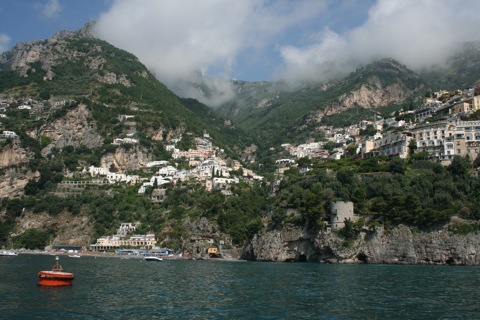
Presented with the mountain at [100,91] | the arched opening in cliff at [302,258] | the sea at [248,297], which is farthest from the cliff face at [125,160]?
the sea at [248,297]

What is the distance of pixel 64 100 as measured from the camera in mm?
151375

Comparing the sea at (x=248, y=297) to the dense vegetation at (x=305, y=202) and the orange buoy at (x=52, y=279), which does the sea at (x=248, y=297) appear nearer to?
the orange buoy at (x=52, y=279)

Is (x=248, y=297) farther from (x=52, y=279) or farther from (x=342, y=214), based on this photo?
(x=342, y=214)

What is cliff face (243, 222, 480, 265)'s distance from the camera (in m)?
61.2

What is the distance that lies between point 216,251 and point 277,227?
16.8 metres

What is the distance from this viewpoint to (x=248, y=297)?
32.0 m

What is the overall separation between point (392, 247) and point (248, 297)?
3871 cm

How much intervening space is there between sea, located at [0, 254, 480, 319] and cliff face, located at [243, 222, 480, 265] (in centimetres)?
1765

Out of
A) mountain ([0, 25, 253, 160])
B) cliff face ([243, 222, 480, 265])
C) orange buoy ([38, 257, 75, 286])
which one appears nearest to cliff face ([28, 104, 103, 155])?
mountain ([0, 25, 253, 160])

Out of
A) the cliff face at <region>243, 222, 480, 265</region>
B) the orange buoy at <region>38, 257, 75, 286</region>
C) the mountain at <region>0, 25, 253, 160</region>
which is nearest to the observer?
the orange buoy at <region>38, 257, 75, 286</region>

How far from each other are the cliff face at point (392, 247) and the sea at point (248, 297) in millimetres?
17653

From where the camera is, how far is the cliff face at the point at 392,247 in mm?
61250

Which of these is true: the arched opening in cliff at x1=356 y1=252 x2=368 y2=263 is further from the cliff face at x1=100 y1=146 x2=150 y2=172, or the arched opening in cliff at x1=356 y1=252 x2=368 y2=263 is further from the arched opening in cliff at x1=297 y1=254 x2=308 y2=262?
the cliff face at x1=100 y1=146 x2=150 y2=172

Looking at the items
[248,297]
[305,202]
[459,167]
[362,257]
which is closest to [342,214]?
[362,257]
